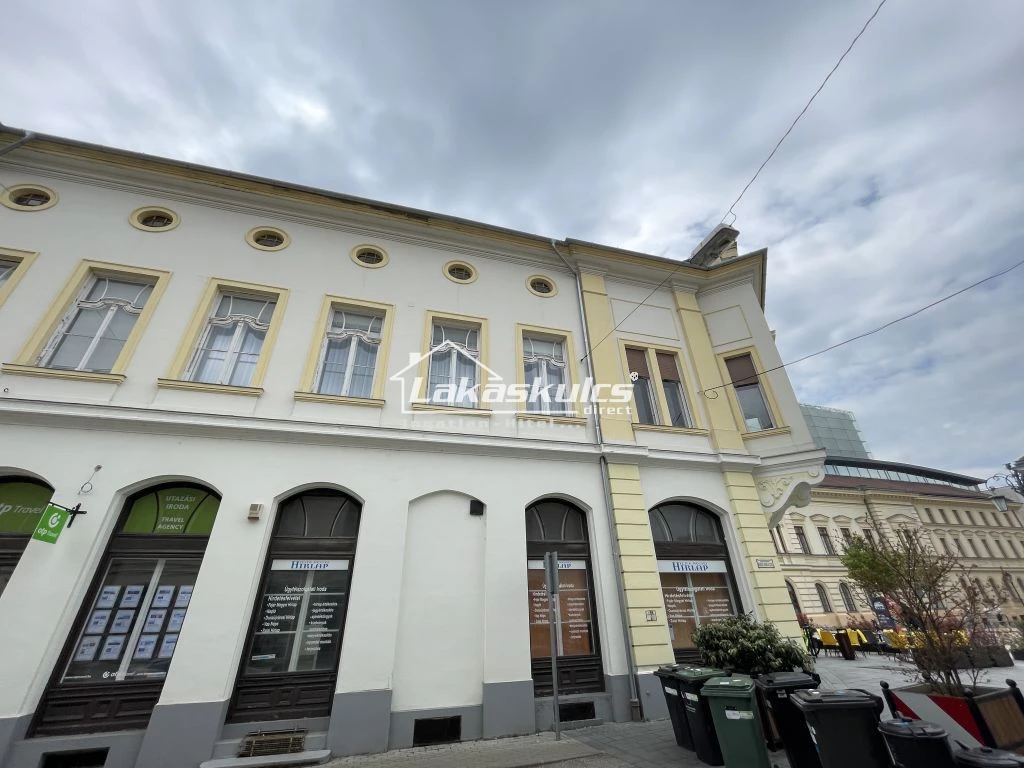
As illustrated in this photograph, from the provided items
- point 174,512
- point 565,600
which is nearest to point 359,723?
point 565,600

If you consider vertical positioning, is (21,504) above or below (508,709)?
above

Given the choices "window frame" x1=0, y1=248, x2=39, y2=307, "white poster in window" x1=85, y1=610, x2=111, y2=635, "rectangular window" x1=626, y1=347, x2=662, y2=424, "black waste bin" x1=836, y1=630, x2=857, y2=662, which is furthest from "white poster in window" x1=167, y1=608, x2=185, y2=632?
"black waste bin" x1=836, y1=630, x2=857, y2=662

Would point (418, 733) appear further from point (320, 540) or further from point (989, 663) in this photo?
point (989, 663)

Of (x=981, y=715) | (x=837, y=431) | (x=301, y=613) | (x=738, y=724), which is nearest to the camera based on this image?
(x=981, y=715)

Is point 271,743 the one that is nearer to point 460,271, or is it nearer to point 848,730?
point 848,730

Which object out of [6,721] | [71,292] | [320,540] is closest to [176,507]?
[320,540]

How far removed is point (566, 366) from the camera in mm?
10039

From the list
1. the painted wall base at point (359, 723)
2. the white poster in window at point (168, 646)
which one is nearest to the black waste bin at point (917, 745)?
the painted wall base at point (359, 723)

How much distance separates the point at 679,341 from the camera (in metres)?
11.0

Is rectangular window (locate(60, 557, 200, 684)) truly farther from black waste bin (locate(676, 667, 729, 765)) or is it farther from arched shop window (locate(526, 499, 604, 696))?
black waste bin (locate(676, 667, 729, 765))

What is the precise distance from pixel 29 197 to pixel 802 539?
42620mm

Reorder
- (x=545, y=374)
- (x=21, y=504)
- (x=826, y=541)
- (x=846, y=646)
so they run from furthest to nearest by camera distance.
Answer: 1. (x=826, y=541)
2. (x=846, y=646)
3. (x=545, y=374)
4. (x=21, y=504)

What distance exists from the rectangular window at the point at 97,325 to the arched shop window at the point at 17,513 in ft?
6.35

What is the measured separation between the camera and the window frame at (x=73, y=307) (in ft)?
22.7
